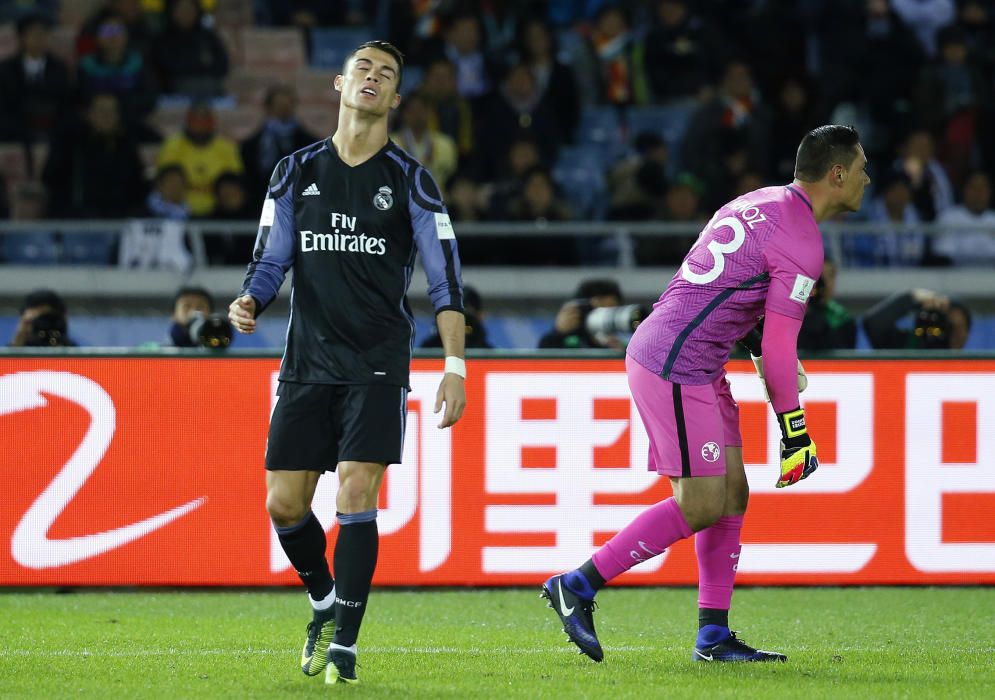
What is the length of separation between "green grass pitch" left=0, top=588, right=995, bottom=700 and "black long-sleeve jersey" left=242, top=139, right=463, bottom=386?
3.77ft

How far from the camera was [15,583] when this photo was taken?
8.77 metres

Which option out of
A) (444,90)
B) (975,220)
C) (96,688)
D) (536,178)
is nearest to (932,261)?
(975,220)

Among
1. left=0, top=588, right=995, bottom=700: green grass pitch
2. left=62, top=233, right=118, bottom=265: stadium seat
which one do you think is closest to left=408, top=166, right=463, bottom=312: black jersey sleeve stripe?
left=0, top=588, right=995, bottom=700: green grass pitch

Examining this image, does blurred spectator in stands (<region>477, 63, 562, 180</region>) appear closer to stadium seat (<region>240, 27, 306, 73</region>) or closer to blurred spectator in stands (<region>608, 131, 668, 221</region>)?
blurred spectator in stands (<region>608, 131, 668, 221</region>)

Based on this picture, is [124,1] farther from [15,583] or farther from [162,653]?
[162,653]

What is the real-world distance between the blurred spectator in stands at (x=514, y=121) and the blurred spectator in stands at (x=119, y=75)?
2.99 meters

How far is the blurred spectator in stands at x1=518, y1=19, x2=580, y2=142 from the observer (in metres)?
15.1

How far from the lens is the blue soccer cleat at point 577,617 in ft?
20.4

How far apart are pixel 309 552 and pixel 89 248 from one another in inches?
288

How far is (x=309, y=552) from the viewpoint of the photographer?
236 inches

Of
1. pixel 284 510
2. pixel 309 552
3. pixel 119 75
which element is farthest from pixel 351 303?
pixel 119 75

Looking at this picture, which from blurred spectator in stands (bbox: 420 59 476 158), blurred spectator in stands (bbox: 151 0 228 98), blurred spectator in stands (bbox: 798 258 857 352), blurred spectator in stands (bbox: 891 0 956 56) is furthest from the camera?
blurred spectator in stands (bbox: 891 0 956 56)

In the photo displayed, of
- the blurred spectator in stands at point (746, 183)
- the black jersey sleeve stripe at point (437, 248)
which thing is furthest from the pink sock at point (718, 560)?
the blurred spectator in stands at point (746, 183)

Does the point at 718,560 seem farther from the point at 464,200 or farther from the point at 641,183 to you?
the point at 641,183
